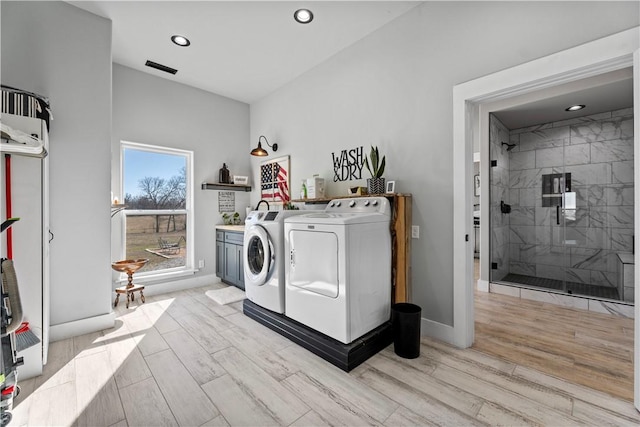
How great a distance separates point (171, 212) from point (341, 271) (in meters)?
3.01

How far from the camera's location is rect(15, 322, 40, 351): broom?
5.20ft

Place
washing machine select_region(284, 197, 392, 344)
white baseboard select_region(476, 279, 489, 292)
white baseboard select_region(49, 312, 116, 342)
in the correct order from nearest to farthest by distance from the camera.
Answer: washing machine select_region(284, 197, 392, 344)
white baseboard select_region(49, 312, 116, 342)
white baseboard select_region(476, 279, 489, 292)

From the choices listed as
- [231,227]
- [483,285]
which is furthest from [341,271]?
[483,285]

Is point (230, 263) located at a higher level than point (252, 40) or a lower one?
lower

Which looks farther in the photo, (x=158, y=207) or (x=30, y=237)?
(x=158, y=207)

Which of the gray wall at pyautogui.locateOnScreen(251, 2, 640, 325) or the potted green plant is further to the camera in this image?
the potted green plant

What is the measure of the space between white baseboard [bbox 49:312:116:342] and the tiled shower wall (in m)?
4.75

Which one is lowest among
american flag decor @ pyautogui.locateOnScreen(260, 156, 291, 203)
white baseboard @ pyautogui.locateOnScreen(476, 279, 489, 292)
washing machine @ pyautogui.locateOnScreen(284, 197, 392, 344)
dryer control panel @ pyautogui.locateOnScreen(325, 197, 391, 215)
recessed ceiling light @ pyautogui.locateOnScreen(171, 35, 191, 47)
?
white baseboard @ pyautogui.locateOnScreen(476, 279, 489, 292)

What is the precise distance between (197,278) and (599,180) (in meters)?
5.88

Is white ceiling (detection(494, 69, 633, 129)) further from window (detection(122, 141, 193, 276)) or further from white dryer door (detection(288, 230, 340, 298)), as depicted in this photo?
window (detection(122, 141, 193, 276))

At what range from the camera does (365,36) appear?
2.84 meters

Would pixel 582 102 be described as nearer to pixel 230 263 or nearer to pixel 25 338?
pixel 230 263

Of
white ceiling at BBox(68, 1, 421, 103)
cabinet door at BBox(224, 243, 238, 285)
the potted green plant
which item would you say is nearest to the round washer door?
cabinet door at BBox(224, 243, 238, 285)

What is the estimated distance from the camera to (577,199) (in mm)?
3955
